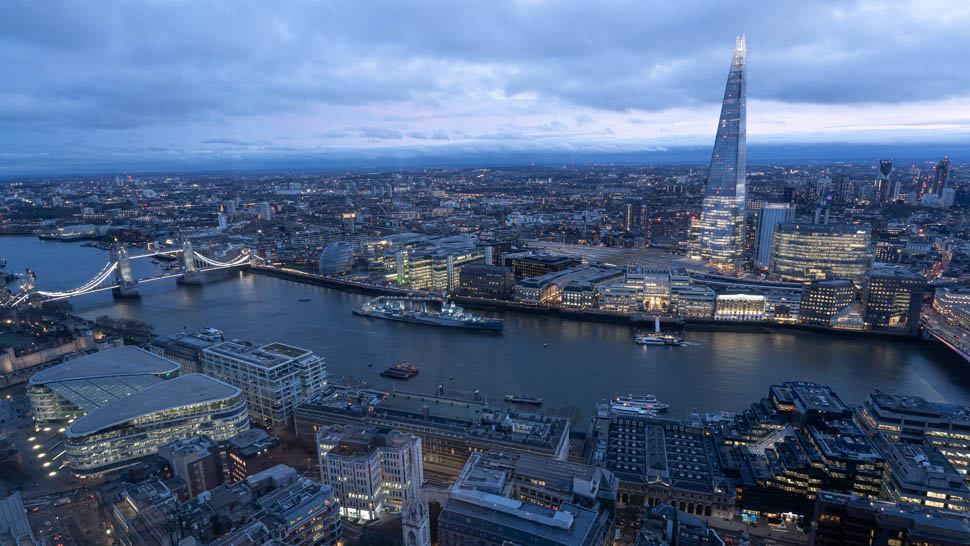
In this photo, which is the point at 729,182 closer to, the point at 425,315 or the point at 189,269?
the point at 425,315

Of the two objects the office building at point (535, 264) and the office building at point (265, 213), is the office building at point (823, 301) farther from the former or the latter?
the office building at point (265, 213)

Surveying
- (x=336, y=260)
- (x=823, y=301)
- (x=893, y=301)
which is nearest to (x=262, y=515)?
(x=823, y=301)

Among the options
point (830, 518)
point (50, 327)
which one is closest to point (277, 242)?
point (50, 327)

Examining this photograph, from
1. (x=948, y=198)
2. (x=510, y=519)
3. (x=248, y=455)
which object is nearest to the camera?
(x=510, y=519)

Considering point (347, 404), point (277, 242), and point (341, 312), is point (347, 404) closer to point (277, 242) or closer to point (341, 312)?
point (341, 312)

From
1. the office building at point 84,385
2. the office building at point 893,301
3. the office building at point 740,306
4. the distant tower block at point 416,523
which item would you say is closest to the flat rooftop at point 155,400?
the office building at point 84,385

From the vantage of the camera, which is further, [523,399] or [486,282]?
[486,282]
